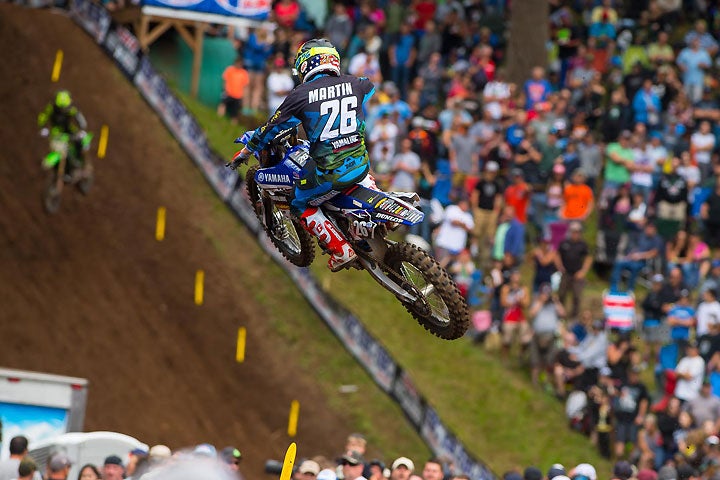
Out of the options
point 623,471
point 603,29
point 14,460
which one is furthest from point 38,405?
point 603,29

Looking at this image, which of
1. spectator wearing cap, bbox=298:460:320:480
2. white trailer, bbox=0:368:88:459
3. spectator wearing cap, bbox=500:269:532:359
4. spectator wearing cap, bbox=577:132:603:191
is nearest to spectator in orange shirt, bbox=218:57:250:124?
spectator wearing cap, bbox=577:132:603:191

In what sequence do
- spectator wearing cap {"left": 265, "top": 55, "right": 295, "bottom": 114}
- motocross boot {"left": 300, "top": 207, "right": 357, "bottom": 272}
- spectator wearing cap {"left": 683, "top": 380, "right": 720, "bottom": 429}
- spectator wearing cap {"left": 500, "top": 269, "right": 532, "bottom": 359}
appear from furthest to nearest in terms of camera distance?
spectator wearing cap {"left": 265, "top": 55, "right": 295, "bottom": 114} → spectator wearing cap {"left": 500, "top": 269, "right": 532, "bottom": 359} → spectator wearing cap {"left": 683, "top": 380, "right": 720, "bottom": 429} → motocross boot {"left": 300, "top": 207, "right": 357, "bottom": 272}

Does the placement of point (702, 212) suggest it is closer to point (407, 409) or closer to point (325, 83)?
point (407, 409)

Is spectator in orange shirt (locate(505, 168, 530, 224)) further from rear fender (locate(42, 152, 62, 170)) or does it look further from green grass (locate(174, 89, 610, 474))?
rear fender (locate(42, 152, 62, 170))

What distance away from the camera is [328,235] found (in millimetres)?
11211

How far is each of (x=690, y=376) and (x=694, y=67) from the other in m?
8.05

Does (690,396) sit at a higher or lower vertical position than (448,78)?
lower

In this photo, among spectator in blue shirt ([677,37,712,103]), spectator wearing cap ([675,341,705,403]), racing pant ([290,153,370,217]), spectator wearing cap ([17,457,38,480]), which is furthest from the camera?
spectator in blue shirt ([677,37,712,103])

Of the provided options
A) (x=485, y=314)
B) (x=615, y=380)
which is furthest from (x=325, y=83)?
(x=485, y=314)

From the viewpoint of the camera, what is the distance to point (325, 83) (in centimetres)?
1055

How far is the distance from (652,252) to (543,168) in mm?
2233

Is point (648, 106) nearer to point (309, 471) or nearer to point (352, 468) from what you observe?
point (352, 468)

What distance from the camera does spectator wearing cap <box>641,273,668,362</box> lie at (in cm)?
1900

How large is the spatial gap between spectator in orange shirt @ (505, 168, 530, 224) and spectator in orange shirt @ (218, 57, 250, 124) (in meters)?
5.92
